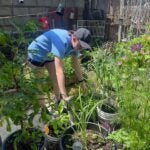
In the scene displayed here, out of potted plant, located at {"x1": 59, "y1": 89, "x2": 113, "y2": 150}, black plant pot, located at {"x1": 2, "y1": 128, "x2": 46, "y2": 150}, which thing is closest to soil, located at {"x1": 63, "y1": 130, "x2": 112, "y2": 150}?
potted plant, located at {"x1": 59, "y1": 89, "x2": 113, "y2": 150}

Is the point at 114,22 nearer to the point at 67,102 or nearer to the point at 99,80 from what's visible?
the point at 99,80

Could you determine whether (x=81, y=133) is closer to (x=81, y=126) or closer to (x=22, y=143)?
(x=81, y=126)

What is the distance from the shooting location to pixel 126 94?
9.53ft

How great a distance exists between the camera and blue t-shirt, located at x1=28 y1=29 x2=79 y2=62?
3510mm

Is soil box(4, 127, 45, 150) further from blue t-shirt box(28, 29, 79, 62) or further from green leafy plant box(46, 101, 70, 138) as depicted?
blue t-shirt box(28, 29, 79, 62)

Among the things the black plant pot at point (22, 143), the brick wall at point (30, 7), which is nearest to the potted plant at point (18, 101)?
the black plant pot at point (22, 143)

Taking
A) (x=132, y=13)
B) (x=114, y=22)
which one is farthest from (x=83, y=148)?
(x=114, y=22)

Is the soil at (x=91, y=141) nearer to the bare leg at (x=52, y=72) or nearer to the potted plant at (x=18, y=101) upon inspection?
the potted plant at (x=18, y=101)

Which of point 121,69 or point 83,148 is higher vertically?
point 121,69

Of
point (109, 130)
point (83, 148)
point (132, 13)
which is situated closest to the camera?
point (83, 148)

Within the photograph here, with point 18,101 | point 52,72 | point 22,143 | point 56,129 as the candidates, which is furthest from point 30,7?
point 18,101

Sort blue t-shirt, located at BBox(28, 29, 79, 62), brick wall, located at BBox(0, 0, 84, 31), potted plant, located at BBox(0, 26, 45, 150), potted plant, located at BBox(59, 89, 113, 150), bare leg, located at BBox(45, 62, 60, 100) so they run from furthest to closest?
brick wall, located at BBox(0, 0, 84, 31)
bare leg, located at BBox(45, 62, 60, 100)
blue t-shirt, located at BBox(28, 29, 79, 62)
potted plant, located at BBox(59, 89, 113, 150)
potted plant, located at BBox(0, 26, 45, 150)

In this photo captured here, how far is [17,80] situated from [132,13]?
5083mm

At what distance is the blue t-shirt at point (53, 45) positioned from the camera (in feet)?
11.5
